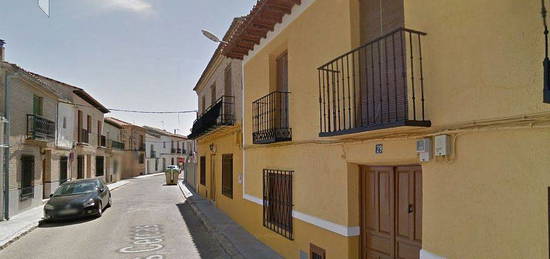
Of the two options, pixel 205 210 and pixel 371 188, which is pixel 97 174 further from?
pixel 371 188

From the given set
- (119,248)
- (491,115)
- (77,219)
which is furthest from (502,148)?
(77,219)

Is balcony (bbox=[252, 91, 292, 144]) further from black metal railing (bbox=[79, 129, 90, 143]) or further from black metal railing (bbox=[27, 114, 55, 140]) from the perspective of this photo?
black metal railing (bbox=[79, 129, 90, 143])

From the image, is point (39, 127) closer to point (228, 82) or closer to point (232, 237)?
point (228, 82)

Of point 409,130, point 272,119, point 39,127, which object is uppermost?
point 39,127

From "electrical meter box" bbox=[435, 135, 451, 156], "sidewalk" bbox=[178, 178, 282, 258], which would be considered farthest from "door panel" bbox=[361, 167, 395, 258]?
"sidewalk" bbox=[178, 178, 282, 258]

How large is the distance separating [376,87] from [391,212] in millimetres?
1509

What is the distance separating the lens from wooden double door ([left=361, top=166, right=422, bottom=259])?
3965 millimetres

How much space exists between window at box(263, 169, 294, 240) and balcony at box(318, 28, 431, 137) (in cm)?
193

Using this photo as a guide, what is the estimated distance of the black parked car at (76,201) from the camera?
11.5 m

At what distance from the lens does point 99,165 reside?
28.5 m

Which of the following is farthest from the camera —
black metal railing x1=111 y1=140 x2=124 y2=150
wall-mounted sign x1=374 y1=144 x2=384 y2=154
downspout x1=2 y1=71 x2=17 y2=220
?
black metal railing x1=111 y1=140 x2=124 y2=150

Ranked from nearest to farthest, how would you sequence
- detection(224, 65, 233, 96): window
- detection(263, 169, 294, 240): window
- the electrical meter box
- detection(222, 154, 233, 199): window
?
the electrical meter box, detection(263, 169, 294, 240): window, detection(222, 154, 233, 199): window, detection(224, 65, 233, 96): window

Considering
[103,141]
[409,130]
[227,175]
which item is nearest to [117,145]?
[103,141]

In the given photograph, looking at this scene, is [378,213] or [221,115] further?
[221,115]
